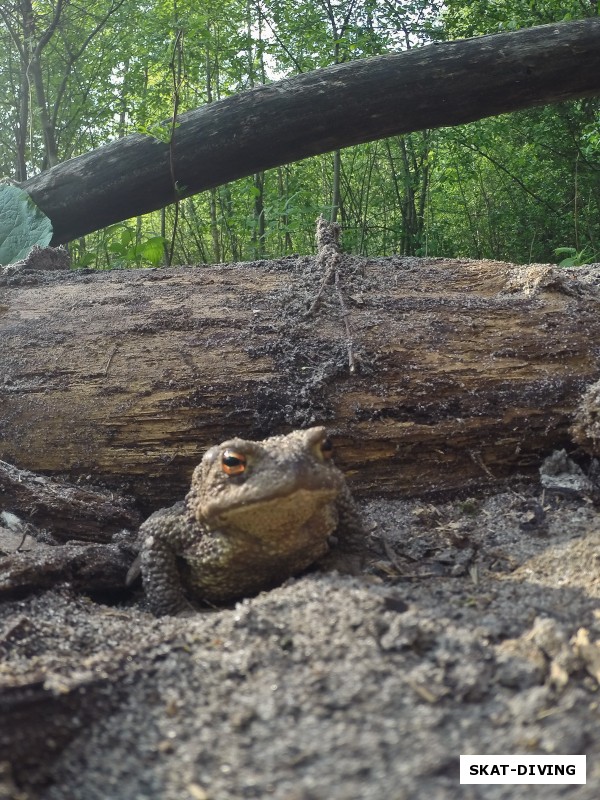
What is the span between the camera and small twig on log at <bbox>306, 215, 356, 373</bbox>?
126 inches

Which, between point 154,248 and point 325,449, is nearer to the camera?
point 325,449

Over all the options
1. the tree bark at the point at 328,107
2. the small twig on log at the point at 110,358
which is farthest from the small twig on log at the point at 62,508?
the tree bark at the point at 328,107

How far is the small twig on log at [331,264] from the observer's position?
126 inches

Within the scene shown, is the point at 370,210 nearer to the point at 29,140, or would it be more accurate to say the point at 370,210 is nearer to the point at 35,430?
the point at 29,140

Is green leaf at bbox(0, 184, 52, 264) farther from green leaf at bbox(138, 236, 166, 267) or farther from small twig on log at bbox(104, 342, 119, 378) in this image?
small twig on log at bbox(104, 342, 119, 378)

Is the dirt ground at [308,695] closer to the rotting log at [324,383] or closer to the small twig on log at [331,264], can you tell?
the rotting log at [324,383]

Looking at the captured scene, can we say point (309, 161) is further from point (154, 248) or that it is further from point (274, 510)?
point (274, 510)

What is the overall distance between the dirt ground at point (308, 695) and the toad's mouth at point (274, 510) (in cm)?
27

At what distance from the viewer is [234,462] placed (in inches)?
91.1

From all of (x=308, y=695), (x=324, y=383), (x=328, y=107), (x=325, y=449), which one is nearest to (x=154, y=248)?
(x=328, y=107)

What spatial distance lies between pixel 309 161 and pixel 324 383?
937cm

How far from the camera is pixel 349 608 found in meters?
1.75

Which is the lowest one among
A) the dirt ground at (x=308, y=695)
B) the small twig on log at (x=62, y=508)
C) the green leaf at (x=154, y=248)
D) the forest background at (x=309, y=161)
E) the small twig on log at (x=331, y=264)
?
the dirt ground at (x=308, y=695)

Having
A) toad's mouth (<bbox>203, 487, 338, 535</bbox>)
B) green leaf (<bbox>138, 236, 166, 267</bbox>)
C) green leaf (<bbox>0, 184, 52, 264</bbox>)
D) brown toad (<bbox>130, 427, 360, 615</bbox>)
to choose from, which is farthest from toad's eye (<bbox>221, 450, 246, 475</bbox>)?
green leaf (<bbox>138, 236, 166, 267</bbox>)
